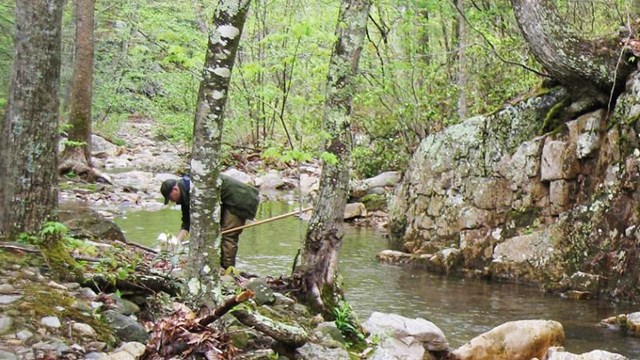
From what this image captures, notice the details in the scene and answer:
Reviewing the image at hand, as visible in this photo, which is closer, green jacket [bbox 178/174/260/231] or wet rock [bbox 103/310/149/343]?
wet rock [bbox 103/310/149/343]

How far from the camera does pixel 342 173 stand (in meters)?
6.45

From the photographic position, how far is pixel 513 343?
649 cm

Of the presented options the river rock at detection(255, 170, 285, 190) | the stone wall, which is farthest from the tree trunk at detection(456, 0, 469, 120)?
the river rock at detection(255, 170, 285, 190)

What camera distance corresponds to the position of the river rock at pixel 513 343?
20.8ft

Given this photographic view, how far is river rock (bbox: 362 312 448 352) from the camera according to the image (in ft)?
20.0

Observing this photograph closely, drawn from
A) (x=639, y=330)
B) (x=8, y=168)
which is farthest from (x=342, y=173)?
(x=639, y=330)

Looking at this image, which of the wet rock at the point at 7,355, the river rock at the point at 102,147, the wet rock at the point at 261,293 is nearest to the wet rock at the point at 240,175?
the river rock at the point at 102,147

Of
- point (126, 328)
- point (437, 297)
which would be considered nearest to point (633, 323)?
point (437, 297)

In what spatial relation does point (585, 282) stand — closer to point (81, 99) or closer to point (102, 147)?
point (81, 99)

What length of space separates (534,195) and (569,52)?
2.22 m

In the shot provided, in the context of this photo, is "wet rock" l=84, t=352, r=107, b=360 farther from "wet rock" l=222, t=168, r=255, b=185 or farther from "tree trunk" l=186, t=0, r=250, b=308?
"wet rock" l=222, t=168, r=255, b=185

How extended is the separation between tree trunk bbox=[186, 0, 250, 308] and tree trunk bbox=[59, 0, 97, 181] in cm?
1143

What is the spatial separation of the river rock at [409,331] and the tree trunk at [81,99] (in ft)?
34.8

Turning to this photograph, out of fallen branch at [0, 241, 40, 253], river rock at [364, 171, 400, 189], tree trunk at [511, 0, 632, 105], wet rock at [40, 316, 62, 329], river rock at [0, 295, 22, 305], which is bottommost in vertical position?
wet rock at [40, 316, 62, 329]
